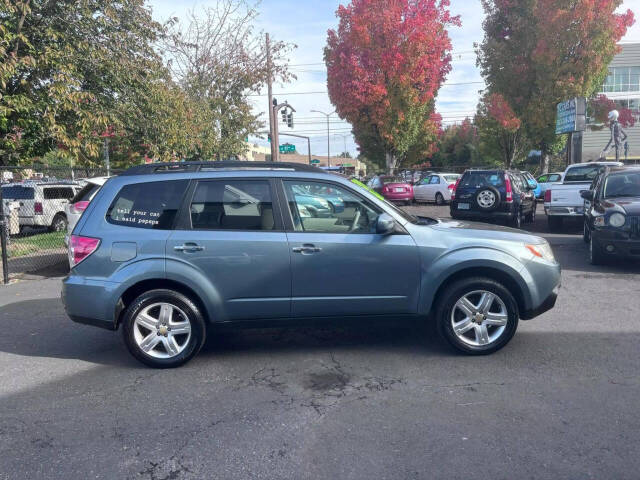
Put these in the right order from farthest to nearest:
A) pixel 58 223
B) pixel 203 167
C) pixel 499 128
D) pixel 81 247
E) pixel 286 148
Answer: pixel 286 148
pixel 499 128
pixel 58 223
pixel 203 167
pixel 81 247

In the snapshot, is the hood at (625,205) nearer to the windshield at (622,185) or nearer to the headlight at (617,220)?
the headlight at (617,220)

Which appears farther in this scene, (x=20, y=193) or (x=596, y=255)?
(x=20, y=193)

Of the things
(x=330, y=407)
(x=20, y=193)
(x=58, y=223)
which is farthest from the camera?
(x=58, y=223)

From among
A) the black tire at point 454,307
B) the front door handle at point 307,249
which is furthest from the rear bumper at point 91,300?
the black tire at point 454,307

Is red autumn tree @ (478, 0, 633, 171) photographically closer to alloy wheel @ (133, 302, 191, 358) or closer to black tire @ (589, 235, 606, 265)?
black tire @ (589, 235, 606, 265)

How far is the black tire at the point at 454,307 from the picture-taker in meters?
4.86

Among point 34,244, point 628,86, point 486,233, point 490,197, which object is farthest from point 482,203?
point 628,86

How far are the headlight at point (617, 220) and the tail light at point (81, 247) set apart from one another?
→ 7604 mm

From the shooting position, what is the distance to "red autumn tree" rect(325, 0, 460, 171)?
86.4 feet

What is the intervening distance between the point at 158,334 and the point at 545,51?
83.0 feet

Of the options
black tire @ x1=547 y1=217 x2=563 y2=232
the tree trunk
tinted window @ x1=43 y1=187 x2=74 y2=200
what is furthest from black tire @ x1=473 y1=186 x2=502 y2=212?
the tree trunk

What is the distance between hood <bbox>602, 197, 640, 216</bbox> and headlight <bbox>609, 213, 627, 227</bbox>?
78mm

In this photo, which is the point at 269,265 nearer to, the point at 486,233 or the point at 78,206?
the point at 486,233

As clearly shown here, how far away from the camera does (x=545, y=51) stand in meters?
24.9
